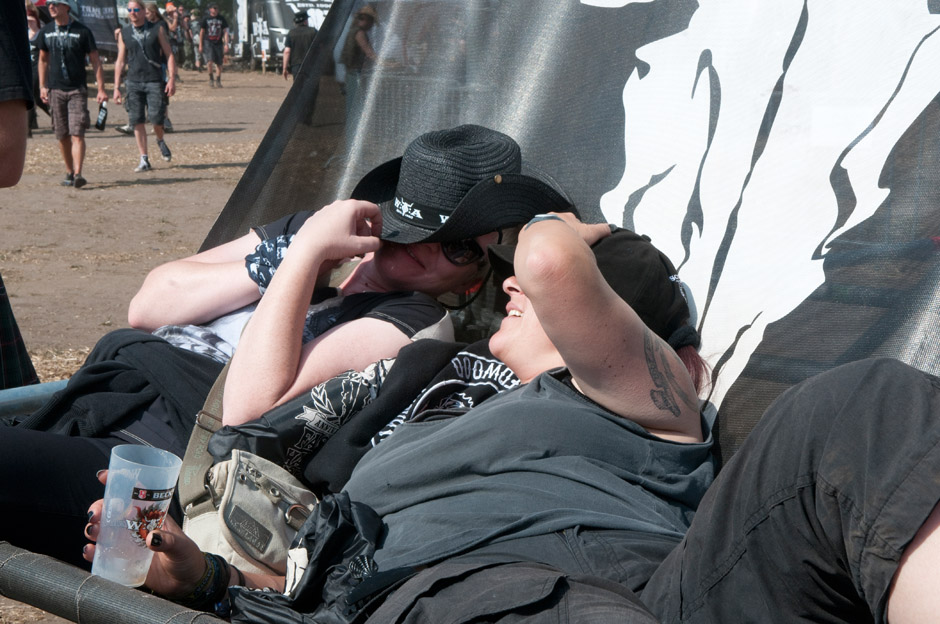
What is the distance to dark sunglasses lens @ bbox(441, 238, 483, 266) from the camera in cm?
258

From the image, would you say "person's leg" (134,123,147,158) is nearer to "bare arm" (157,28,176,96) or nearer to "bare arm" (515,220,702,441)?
"bare arm" (157,28,176,96)

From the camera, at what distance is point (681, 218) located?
101 inches

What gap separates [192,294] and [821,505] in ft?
6.10

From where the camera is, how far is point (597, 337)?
1718 millimetres

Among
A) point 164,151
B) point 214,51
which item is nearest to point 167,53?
point 164,151

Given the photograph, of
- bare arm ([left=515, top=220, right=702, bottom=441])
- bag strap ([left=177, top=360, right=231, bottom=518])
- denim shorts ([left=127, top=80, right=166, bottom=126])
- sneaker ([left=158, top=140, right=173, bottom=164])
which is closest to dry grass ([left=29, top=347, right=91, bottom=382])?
bag strap ([left=177, top=360, right=231, bottom=518])

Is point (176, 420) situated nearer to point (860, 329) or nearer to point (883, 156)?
point (860, 329)

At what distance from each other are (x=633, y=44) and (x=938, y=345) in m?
1.29

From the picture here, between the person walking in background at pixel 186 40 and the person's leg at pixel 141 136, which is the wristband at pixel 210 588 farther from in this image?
the person walking in background at pixel 186 40

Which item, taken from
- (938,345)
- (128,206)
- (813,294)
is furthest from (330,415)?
(128,206)

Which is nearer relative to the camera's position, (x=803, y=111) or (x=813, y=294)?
(x=813, y=294)

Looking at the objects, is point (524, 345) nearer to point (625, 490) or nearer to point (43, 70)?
point (625, 490)

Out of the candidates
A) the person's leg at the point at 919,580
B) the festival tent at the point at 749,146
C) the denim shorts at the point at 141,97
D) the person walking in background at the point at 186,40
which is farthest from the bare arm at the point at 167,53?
the person walking in background at the point at 186,40

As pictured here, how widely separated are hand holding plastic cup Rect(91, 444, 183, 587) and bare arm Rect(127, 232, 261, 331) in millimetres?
828
